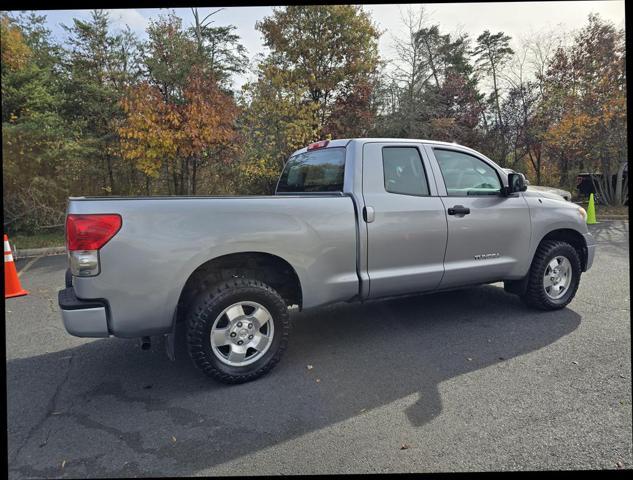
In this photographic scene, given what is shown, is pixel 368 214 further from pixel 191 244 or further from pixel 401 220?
pixel 191 244

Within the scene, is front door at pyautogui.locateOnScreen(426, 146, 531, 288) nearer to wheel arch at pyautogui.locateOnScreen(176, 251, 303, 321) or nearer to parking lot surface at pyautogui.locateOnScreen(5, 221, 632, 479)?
parking lot surface at pyautogui.locateOnScreen(5, 221, 632, 479)

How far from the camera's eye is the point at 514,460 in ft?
7.47

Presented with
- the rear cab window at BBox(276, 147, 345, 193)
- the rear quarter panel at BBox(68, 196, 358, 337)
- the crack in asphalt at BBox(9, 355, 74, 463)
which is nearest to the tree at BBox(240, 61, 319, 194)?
the rear cab window at BBox(276, 147, 345, 193)

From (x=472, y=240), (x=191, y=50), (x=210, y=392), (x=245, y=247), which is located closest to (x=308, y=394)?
(x=210, y=392)

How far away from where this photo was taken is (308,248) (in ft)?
10.9

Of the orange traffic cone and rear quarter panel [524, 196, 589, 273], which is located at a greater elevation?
rear quarter panel [524, 196, 589, 273]

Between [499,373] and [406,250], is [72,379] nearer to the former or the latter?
[406,250]

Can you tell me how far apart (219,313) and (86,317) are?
90 cm

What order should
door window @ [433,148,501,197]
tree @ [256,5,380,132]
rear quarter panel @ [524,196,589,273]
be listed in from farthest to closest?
tree @ [256,5,380,132]
rear quarter panel @ [524,196,589,273]
door window @ [433,148,501,197]

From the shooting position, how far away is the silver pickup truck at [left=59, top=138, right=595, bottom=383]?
2771 mm

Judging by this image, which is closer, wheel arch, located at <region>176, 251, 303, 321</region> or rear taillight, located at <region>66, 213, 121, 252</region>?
rear taillight, located at <region>66, 213, 121, 252</region>

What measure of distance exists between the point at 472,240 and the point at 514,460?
2.25 metres

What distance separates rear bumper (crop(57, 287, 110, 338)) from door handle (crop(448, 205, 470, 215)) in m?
3.14

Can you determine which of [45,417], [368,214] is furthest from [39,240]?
[368,214]
